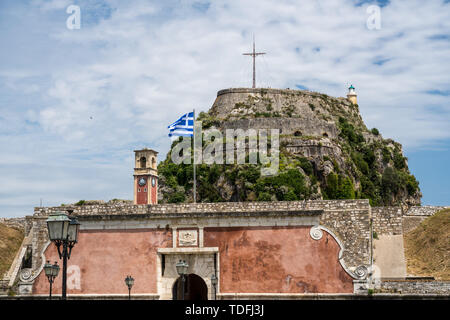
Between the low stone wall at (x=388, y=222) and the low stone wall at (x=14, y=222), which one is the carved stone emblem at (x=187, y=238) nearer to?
the low stone wall at (x=388, y=222)

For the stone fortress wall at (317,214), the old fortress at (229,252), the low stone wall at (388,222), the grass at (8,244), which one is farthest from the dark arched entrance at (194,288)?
the grass at (8,244)

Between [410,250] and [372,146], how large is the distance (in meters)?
42.6

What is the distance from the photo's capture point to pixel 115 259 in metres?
25.8

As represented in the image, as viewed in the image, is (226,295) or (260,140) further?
(260,140)

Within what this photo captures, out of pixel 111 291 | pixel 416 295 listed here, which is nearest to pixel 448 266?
pixel 416 295

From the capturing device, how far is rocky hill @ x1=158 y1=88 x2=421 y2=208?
62.1 meters

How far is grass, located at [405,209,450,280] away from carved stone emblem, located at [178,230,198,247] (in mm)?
11164

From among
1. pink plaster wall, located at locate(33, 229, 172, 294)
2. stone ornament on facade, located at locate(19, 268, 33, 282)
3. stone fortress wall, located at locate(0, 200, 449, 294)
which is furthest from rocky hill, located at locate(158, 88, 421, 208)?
stone ornament on facade, located at locate(19, 268, 33, 282)

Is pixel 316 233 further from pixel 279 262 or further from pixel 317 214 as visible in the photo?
pixel 279 262

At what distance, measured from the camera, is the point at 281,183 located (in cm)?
6047

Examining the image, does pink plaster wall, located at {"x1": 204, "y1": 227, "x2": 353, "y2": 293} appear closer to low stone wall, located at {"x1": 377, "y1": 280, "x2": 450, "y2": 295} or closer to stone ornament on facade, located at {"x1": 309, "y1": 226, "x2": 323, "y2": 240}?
stone ornament on facade, located at {"x1": 309, "y1": 226, "x2": 323, "y2": 240}

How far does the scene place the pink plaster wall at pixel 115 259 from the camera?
2558cm

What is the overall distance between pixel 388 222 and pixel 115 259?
12.0 meters
